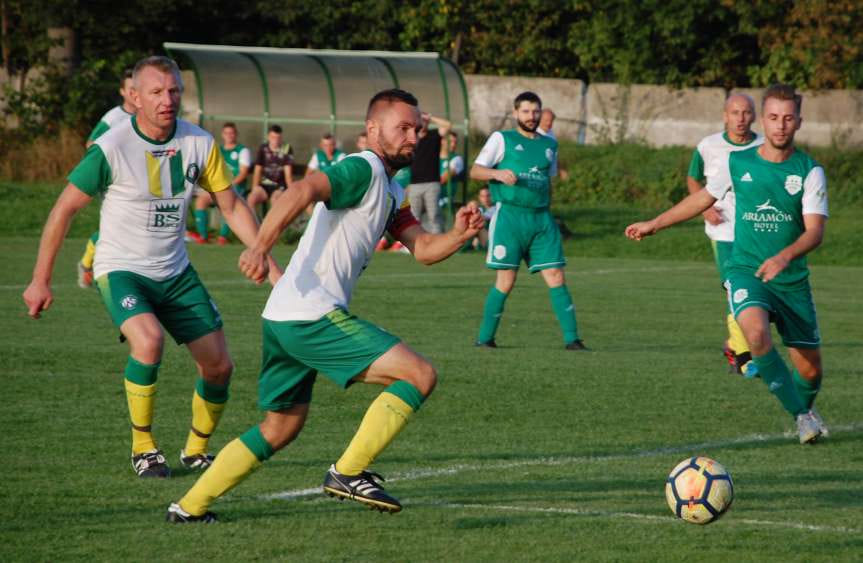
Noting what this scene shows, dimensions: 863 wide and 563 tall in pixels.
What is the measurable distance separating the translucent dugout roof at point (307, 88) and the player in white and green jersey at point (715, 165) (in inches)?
578

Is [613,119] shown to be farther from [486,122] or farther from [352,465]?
[352,465]

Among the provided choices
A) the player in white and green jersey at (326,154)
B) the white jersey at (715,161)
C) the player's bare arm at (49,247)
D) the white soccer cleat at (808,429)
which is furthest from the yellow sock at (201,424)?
the player in white and green jersey at (326,154)

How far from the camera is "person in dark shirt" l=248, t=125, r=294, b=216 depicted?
83.6 feet

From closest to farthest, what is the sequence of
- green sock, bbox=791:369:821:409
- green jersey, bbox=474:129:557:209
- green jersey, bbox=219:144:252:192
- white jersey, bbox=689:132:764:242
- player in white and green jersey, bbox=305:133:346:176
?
green sock, bbox=791:369:821:409 < white jersey, bbox=689:132:764:242 < green jersey, bbox=474:129:557:209 < player in white and green jersey, bbox=305:133:346:176 < green jersey, bbox=219:144:252:192

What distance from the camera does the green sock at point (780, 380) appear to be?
8.49 meters

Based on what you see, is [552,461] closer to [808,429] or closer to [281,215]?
[808,429]

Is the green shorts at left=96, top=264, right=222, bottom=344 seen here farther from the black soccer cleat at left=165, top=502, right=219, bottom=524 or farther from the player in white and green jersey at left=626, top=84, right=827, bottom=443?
the player in white and green jersey at left=626, top=84, right=827, bottom=443

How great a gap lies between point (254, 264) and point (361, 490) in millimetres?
983

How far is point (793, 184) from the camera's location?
864 cm

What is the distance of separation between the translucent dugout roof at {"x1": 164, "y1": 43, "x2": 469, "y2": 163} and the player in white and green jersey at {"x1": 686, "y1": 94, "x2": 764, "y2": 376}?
14693 millimetres

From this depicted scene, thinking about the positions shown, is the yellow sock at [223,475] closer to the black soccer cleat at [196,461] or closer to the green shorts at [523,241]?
the black soccer cleat at [196,461]

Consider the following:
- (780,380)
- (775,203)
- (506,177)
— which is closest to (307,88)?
(506,177)

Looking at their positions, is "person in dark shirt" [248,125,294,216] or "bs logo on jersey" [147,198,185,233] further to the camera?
"person in dark shirt" [248,125,294,216]

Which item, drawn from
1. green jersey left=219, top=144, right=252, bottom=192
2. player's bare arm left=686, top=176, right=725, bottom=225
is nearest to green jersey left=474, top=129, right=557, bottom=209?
player's bare arm left=686, top=176, right=725, bottom=225
